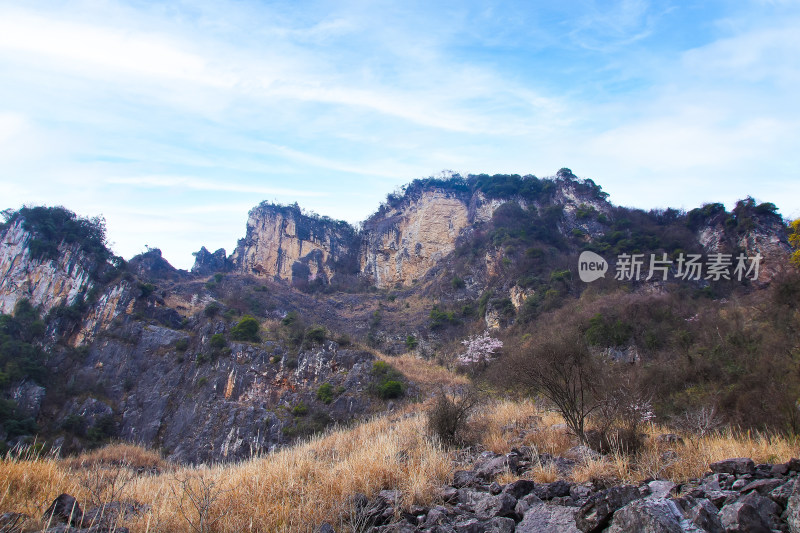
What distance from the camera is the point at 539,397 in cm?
991

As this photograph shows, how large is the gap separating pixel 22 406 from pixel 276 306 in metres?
19.7

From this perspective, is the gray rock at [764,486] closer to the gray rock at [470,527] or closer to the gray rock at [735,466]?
the gray rock at [735,466]

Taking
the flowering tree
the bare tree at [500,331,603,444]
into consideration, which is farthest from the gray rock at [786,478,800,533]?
the flowering tree

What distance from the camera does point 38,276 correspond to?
1321 inches

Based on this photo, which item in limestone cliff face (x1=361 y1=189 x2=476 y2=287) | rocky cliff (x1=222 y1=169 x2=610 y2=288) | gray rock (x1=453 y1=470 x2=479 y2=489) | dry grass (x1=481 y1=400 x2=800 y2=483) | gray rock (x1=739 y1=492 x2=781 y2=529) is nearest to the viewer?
Answer: gray rock (x1=739 y1=492 x2=781 y2=529)

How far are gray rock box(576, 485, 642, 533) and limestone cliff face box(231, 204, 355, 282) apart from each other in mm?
54979

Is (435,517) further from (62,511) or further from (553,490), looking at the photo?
(62,511)

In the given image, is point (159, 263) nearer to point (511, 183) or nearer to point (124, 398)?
point (124, 398)

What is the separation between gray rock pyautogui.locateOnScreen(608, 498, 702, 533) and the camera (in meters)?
2.21

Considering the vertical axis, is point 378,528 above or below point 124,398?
above

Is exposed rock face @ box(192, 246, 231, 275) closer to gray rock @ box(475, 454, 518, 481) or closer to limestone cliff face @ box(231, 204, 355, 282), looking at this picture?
limestone cliff face @ box(231, 204, 355, 282)

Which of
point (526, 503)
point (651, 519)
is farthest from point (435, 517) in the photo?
point (651, 519)

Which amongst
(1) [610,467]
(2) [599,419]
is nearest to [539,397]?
(2) [599,419]

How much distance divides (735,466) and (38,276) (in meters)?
45.3
